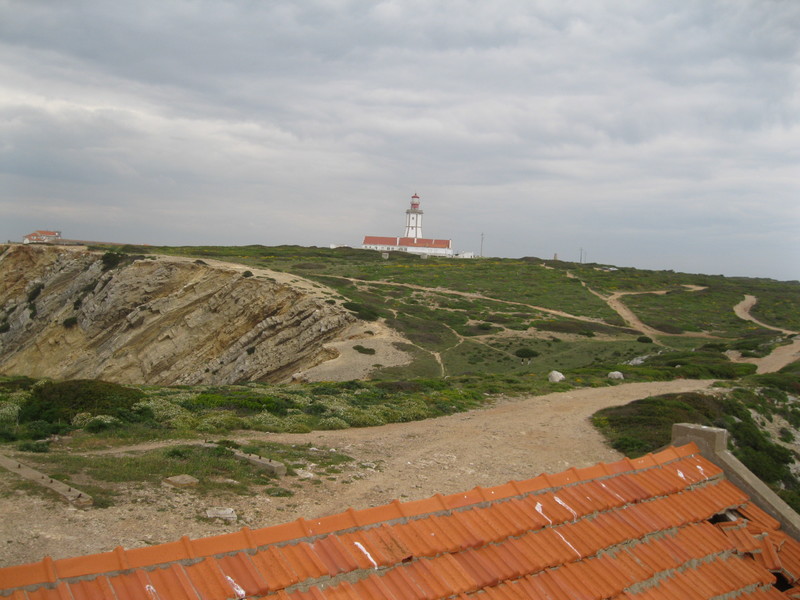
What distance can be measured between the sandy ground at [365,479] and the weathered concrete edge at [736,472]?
4.66 meters

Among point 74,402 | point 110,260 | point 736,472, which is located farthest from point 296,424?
point 110,260

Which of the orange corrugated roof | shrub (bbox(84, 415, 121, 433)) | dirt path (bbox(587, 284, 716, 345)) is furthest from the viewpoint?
dirt path (bbox(587, 284, 716, 345))

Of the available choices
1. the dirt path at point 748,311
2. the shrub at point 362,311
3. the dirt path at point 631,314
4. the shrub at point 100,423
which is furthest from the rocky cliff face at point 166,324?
the dirt path at point 748,311

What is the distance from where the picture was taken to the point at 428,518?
610cm

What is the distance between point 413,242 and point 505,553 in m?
111

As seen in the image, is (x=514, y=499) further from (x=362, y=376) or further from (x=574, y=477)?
(x=362, y=376)

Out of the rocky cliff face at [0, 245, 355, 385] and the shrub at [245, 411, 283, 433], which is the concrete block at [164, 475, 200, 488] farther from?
the rocky cliff face at [0, 245, 355, 385]

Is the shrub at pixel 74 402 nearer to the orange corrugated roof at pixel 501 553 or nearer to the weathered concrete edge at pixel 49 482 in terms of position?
the weathered concrete edge at pixel 49 482

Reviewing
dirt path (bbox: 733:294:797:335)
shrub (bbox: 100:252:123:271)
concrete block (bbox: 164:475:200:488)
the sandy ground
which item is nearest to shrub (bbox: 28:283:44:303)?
shrub (bbox: 100:252:123:271)

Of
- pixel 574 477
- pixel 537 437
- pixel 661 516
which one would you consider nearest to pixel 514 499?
pixel 574 477

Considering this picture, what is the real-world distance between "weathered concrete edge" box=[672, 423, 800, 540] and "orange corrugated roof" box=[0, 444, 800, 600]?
0.56 ft

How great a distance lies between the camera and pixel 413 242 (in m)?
A: 116

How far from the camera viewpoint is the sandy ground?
8180 millimetres

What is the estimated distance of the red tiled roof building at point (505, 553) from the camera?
4.68 m
